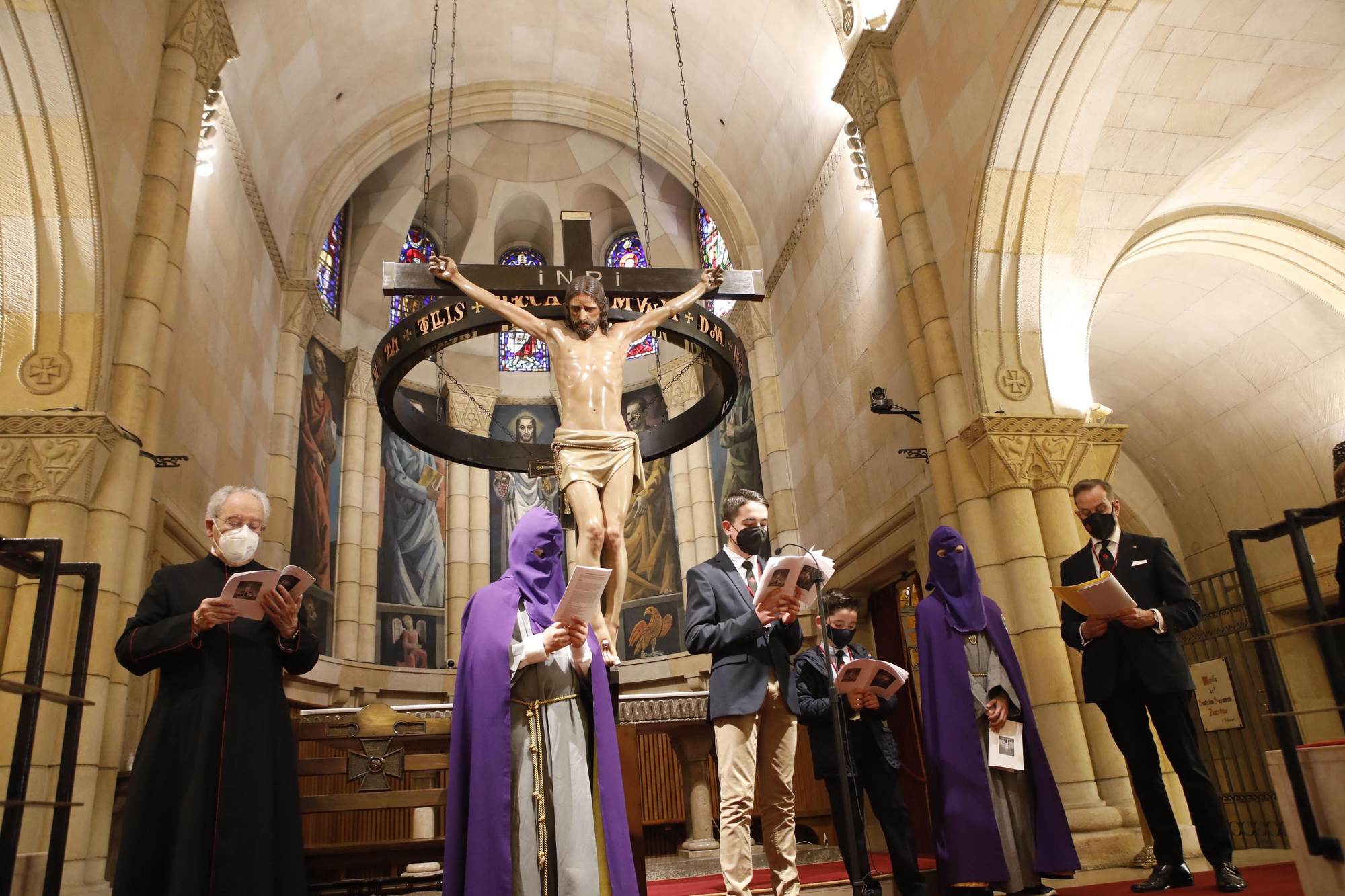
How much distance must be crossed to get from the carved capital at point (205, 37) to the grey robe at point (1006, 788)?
689cm

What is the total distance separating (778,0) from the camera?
31.1 ft

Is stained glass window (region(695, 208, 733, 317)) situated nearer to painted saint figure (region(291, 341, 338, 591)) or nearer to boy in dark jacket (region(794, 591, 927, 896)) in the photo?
painted saint figure (region(291, 341, 338, 591))

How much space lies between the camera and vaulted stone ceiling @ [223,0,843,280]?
9.38m

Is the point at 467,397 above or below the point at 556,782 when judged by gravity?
above

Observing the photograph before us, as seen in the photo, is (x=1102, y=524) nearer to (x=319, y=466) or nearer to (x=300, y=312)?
(x=300, y=312)

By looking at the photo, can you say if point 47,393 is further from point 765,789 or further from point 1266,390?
point 1266,390

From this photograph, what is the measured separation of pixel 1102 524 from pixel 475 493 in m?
11.1

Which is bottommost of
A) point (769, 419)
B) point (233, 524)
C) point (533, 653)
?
point (533, 653)

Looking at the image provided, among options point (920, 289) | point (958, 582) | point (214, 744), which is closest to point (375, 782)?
point (214, 744)

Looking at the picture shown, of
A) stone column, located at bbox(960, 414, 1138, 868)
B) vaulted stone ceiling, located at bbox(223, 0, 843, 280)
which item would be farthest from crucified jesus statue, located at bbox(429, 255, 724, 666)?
vaulted stone ceiling, located at bbox(223, 0, 843, 280)

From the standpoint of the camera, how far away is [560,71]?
42.1 ft

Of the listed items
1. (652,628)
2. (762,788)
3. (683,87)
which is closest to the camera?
(762,788)

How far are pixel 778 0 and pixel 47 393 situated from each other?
7.44 meters

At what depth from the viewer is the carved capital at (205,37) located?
6.99 m
